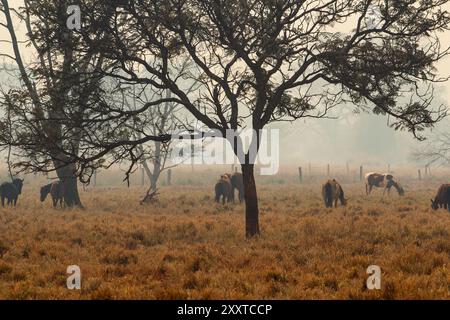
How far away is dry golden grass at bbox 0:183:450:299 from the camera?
323 inches

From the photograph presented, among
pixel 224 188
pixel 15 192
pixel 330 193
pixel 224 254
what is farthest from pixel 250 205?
pixel 15 192

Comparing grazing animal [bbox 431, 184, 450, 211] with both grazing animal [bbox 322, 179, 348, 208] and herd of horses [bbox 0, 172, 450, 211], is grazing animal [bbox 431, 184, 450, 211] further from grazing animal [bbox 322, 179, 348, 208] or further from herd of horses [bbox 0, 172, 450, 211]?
grazing animal [bbox 322, 179, 348, 208]

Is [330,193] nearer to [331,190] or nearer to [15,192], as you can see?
[331,190]

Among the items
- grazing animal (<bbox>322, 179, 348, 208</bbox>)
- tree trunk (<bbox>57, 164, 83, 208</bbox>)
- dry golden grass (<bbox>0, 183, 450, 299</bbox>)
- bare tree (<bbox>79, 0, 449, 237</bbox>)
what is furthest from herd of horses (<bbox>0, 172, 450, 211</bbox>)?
bare tree (<bbox>79, 0, 449, 237</bbox>)

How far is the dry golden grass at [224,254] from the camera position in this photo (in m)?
8.20

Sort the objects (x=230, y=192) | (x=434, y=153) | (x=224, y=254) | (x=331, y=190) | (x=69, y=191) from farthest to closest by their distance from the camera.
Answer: (x=434, y=153), (x=230, y=192), (x=69, y=191), (x=331, y=190), (x=224, y=254)

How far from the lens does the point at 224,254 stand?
11.5 meters

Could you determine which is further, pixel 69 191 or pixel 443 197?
pixel 69 191

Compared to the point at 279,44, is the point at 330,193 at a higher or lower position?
lower

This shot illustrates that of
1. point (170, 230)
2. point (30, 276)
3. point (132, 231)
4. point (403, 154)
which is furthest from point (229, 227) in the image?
point (403, 154)

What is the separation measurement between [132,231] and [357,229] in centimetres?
697

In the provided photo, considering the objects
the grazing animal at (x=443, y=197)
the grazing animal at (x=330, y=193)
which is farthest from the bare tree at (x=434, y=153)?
the grazing animal at (x=330, y=193)

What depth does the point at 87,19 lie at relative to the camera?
508 inches

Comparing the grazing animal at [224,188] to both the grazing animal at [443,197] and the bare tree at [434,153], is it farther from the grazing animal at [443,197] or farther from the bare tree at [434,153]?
the bare tree at [434,153]
